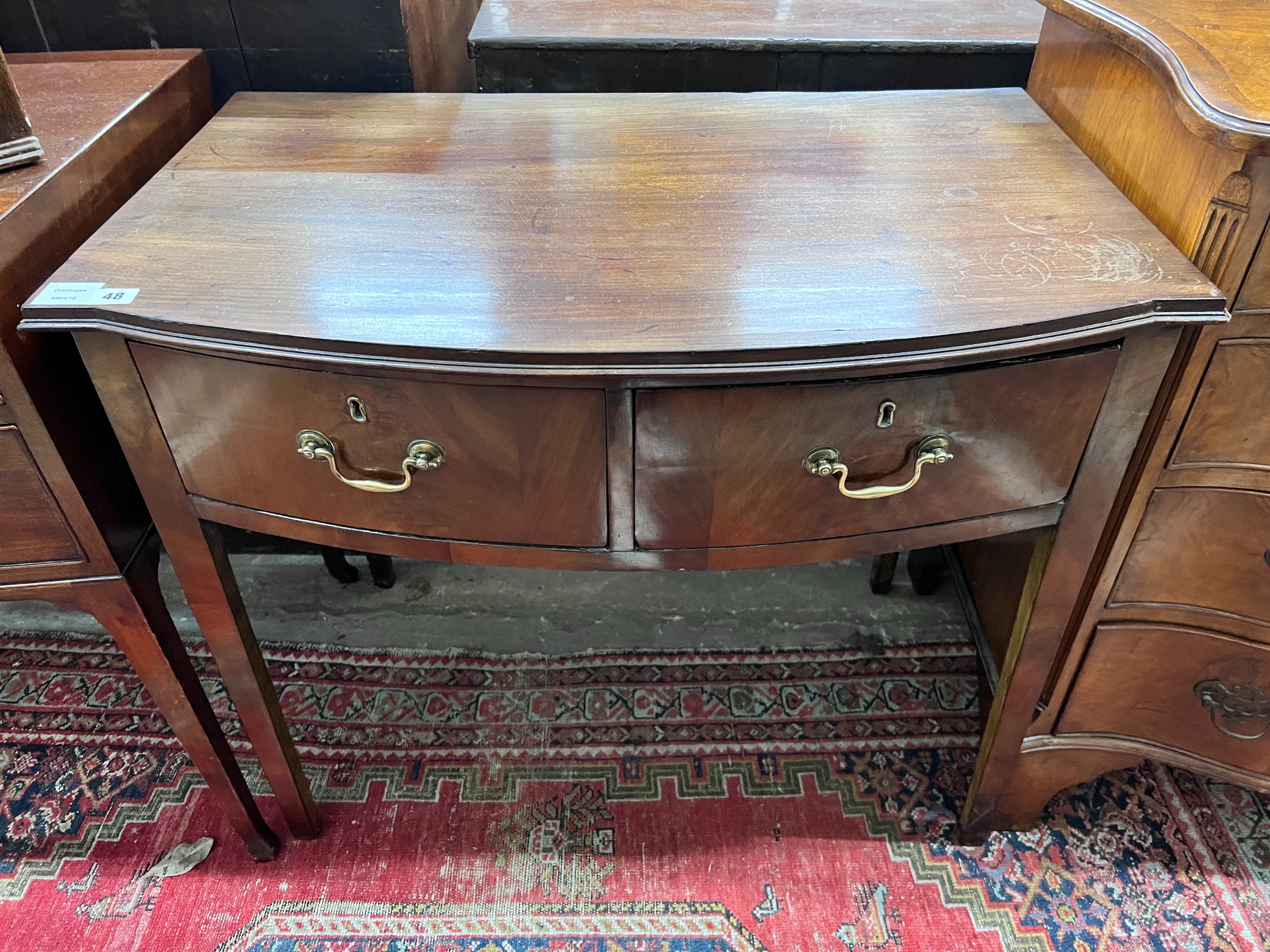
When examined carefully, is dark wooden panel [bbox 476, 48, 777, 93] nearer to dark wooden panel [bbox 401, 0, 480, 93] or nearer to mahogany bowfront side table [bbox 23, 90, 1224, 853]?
dark wooden panel [bbox 401, 0, 480, 93]

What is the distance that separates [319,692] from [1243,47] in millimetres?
1399

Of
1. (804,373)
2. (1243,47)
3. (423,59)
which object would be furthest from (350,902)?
(1243,47)

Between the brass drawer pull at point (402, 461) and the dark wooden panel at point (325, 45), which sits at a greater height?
the dark wooden panel at point (325, 45)

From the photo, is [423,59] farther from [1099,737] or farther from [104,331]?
[1099,737]

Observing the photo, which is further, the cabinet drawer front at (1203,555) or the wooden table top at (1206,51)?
the cabinet drawer front at (1203,555)

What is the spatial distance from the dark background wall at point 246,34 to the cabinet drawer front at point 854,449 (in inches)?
28.4

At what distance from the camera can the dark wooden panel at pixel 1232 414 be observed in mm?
789

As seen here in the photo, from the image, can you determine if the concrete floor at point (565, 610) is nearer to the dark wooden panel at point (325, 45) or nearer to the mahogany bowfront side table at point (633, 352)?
the mahogany bowfront side table at point (633, 352)

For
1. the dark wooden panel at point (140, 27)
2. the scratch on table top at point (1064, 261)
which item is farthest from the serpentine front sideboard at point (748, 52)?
the scratch on table top at point (1064, 261)

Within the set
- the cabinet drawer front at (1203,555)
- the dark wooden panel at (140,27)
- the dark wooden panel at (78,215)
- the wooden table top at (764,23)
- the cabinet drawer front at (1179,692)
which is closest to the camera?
the dark wooden panel at (78,215)

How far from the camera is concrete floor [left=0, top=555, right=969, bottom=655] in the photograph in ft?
4.87

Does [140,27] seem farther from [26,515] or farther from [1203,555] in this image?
[1203,555]

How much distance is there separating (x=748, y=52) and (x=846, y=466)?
2.66 ft

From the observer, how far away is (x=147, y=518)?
0.97m
